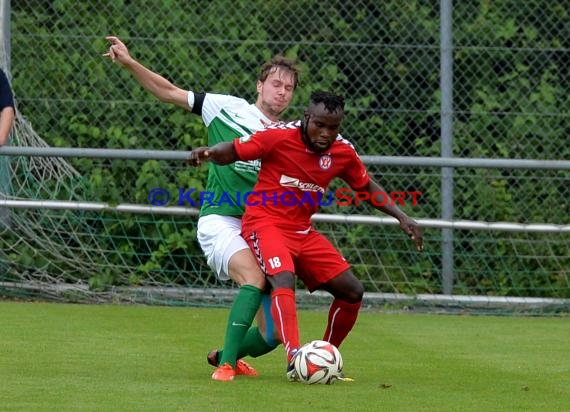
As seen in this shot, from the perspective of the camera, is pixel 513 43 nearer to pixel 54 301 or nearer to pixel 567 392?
pixel 54 301

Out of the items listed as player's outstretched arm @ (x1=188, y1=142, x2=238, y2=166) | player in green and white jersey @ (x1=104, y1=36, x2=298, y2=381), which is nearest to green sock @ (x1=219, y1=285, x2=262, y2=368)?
player in green and white jersey @ (x1=104, y1=36, x2=298, y2=381)

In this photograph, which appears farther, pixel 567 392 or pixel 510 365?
pixel 510 365

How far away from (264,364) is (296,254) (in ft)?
3.30

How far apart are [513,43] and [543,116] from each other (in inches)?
30.2

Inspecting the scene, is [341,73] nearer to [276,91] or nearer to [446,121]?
[446,121]

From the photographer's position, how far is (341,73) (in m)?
12.1

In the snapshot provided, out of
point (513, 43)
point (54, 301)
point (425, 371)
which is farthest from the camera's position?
point (513, 43)

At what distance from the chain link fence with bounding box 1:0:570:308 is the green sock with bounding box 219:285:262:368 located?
5039 millimetres

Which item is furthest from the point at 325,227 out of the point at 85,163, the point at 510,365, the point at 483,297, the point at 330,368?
the point at 330,368

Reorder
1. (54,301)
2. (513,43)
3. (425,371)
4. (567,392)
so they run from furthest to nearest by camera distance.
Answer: (513,43), (54,301), (425,371), (567,392)

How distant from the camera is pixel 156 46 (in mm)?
12062

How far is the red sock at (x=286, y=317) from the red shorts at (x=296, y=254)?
0.14 m

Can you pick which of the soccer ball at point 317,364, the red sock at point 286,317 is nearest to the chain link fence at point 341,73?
the red sock at point 286,317

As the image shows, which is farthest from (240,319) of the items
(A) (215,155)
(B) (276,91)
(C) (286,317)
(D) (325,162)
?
(B) (276,91)
